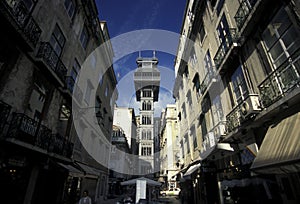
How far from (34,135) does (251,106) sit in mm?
9879

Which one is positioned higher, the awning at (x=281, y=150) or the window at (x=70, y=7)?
the window at (x=70, y=7)

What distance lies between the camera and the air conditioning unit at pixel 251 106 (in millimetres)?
6109

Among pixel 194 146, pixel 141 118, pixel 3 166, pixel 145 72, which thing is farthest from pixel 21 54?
pixel 145 72

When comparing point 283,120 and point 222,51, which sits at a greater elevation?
point 222,51

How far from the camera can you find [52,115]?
10117 millimetres

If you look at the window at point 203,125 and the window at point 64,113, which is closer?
the window at point 64,113

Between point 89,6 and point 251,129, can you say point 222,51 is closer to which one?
point 251,129

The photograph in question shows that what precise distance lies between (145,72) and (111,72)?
2296 inches

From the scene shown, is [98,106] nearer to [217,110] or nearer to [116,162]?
[217,110]

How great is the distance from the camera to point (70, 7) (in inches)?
491

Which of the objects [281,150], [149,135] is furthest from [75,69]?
[149,135]

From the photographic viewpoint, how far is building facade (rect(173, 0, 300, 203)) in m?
4.97

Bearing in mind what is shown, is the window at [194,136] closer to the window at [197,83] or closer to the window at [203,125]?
the window at [203,125]

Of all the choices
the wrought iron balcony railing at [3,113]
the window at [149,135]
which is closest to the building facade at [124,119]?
the window at [149,135]
